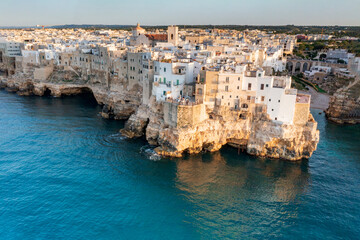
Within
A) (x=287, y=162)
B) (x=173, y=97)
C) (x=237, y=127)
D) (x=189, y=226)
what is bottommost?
(x=189, y=226)

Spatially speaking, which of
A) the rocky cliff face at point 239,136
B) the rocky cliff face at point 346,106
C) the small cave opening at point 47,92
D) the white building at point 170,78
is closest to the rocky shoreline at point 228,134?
the rocky cliff face at point 239,136

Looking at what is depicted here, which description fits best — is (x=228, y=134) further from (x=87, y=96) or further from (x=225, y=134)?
(x=87, y=96)

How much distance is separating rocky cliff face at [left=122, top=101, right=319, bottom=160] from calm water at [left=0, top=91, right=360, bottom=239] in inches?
56.7

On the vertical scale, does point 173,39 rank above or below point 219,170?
above

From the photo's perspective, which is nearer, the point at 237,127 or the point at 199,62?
the point at 237,127

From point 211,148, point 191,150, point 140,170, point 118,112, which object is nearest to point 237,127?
point 211,148

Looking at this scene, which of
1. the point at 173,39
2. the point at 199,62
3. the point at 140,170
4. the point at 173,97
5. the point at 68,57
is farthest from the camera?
the point at 173,39

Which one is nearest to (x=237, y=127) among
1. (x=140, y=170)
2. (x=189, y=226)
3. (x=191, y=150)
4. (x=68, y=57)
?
(x=191, y=150)

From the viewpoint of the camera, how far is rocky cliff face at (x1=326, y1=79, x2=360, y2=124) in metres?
51.4

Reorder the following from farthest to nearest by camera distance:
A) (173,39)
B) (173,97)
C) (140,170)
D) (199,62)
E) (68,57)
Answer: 1. (173,39)
2. (68,57)
3. (199,62)
4. (173,97)
5. (140,170)

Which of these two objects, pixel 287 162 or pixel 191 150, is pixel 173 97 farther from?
pixel 287 162

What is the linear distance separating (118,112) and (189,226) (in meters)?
28.8

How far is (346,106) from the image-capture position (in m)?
52.2

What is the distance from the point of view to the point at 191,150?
36031mm
